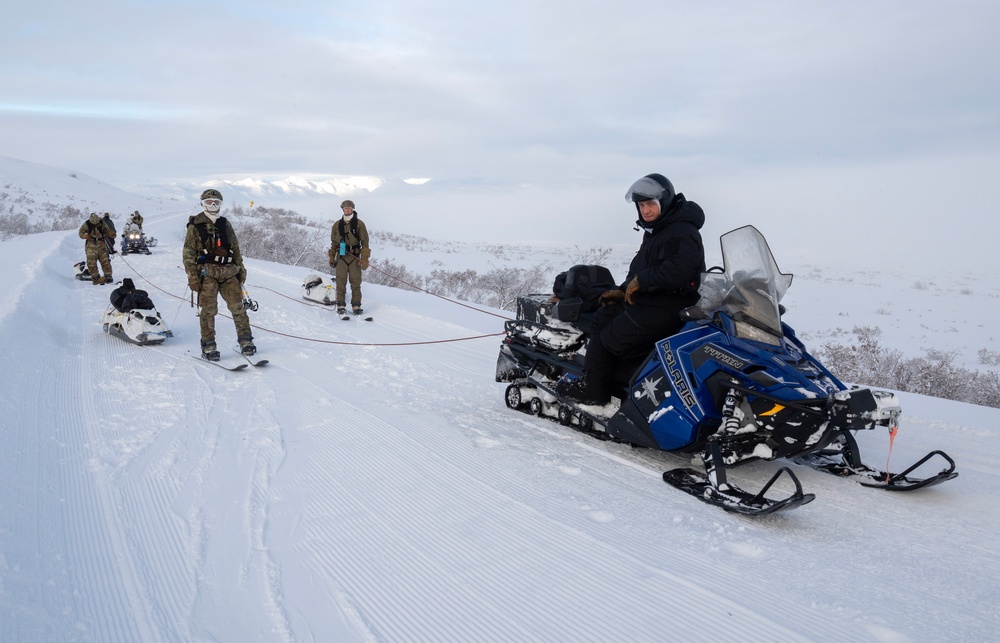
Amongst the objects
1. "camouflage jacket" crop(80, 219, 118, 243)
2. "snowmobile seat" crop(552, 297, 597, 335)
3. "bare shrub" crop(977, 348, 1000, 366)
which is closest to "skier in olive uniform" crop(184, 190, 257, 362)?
"snowmobile seat" crop(552, 297, 597, 335)

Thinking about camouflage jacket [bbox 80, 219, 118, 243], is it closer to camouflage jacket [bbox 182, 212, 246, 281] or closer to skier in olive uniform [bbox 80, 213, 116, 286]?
skier in olive uniform [bbox 80, 213, 116, 286]

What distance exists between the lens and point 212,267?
748cm

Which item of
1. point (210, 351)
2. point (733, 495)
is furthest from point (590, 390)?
point (210, 351)

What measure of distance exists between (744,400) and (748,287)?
794 mm

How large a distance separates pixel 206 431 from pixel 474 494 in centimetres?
246

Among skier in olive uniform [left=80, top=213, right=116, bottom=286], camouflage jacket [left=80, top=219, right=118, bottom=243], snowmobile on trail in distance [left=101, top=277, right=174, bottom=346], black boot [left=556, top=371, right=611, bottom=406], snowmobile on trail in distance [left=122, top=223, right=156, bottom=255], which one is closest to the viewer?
black boot [left=556, top=371, right=611, bottom=406]

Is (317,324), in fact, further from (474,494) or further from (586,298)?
(474,494)

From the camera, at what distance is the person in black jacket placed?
14.2ft

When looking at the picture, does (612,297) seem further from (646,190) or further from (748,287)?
(748,287)

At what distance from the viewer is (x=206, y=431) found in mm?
4848

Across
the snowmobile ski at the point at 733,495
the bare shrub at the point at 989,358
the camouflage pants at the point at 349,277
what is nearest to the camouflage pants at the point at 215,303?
the camouflage pants at the point at 349,277

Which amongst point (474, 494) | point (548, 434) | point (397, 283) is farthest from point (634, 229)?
point (397, 283)

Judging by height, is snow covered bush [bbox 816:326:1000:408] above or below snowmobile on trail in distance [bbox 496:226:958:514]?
below

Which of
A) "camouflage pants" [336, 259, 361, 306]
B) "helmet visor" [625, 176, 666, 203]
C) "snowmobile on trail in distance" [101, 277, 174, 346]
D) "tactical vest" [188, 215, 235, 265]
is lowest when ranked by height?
"snowmobile on trail in distance" [101, 277, 174, 346]
